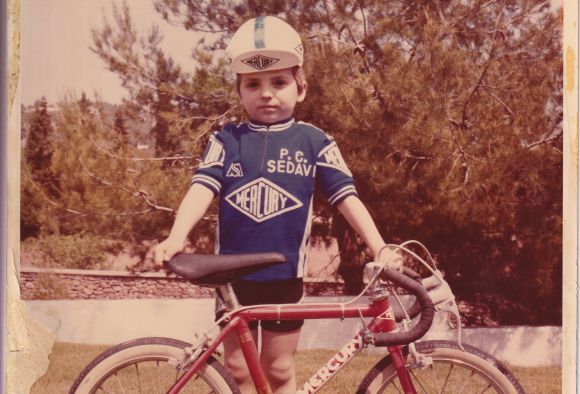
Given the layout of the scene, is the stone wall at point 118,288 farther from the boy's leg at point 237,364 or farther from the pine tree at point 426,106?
the boy's leg at point 237,364

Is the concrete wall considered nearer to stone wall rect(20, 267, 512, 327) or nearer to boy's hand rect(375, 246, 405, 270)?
stone wall rect(20, 267, 512, 327)

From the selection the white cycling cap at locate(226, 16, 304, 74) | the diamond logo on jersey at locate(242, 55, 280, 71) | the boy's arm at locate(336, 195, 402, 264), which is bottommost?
the boy's arm at locate(336, 195, 402, 264)

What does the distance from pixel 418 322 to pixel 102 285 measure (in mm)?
1596

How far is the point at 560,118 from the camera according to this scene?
328 cm

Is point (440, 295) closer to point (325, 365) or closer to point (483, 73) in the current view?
point (325, 365)

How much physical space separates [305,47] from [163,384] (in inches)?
65.2

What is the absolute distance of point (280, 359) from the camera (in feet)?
9.76

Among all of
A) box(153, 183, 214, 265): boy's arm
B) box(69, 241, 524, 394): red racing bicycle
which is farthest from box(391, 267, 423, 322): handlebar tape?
box(153, 183, 214, 265): boy's arm

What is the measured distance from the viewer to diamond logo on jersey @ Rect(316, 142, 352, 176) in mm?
3059

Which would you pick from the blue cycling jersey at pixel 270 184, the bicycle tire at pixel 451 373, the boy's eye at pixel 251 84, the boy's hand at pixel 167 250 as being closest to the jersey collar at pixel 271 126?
the blue cycling jersey at pixel 270 184

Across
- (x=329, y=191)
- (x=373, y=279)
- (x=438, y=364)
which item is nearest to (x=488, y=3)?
(x=329, y=191)

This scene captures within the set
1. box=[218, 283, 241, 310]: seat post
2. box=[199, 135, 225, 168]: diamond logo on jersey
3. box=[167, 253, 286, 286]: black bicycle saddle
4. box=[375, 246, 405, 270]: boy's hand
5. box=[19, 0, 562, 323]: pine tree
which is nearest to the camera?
box=[167, 253, 286, 286]: black bicycle saddle

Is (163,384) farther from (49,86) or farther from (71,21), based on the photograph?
(71,21)

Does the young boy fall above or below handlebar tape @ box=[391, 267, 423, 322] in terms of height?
above
